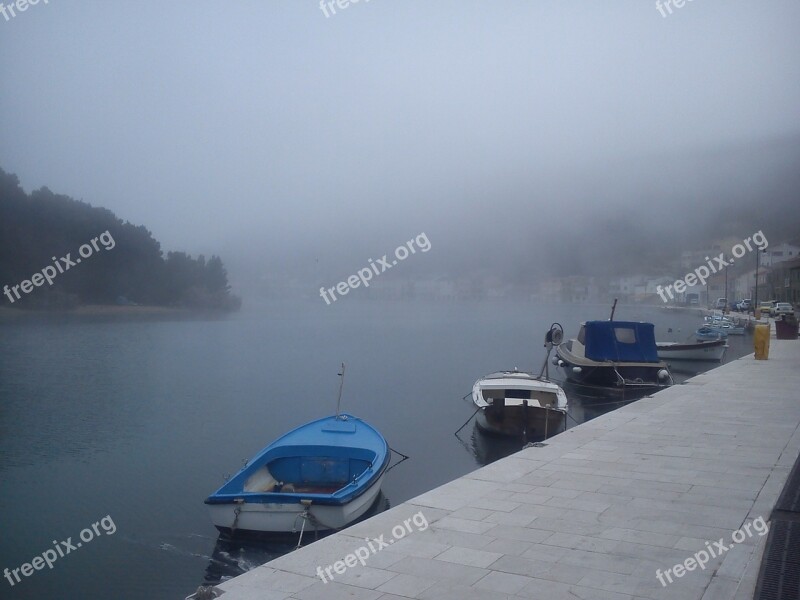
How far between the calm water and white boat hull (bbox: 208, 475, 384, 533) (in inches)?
17.9

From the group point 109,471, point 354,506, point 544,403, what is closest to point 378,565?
point 354,506

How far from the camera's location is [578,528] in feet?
20.4

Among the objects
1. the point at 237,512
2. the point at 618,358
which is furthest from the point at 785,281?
the point at 237,512

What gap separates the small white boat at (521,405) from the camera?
58.1 ft

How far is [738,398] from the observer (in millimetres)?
15023

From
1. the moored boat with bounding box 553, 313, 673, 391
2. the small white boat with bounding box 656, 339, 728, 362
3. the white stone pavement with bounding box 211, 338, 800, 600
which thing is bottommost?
the small white boat with bounding box 656, 339, 728, 362

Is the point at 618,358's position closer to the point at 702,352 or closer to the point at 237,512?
the point at 702,352

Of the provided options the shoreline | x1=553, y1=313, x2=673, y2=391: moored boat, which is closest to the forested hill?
the shoreline

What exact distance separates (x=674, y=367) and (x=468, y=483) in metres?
30.8

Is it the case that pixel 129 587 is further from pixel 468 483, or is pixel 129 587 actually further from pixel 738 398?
pixel 738 398

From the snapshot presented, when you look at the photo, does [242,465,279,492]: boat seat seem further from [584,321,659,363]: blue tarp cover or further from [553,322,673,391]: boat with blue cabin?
[584,321,659,363]: blue tarp cover

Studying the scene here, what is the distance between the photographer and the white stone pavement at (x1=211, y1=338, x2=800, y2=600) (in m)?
4.90

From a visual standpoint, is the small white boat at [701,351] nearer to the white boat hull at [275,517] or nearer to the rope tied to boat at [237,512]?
the white boat hull at [275,517]

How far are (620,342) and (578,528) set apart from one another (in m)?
20.4
